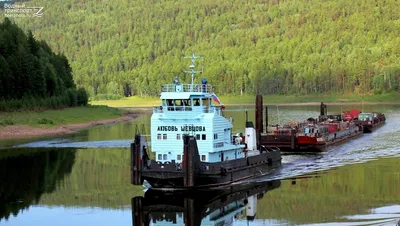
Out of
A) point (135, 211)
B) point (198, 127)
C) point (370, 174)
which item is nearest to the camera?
point (135, 211)

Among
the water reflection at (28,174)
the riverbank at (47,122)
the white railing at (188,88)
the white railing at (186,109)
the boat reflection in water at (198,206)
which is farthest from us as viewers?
the riverbank at (47,122)

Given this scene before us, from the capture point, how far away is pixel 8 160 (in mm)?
71562

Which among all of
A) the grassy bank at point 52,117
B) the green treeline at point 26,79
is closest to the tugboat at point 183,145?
the grassy bank at point 52,117

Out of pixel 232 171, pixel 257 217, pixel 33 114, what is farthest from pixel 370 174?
pixel 33 114

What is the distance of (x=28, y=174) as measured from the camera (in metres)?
61.2

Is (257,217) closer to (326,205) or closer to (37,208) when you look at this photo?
(326,205)

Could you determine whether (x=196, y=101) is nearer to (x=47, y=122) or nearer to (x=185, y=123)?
(x=185, y=123)

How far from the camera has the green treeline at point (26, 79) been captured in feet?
385

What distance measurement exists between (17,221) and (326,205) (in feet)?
62.4

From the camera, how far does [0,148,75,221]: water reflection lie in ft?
159

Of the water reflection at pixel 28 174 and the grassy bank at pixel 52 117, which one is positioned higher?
the grassy bank at pixel 52 117

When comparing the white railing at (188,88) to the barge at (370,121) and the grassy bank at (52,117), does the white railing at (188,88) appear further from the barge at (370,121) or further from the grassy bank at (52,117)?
the barge at (370,121)

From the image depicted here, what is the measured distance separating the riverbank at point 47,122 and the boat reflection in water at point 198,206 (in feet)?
182

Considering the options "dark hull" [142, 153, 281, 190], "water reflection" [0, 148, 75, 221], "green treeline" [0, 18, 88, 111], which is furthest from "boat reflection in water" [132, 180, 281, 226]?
"green treeline" [0, 18, 88, 111]
